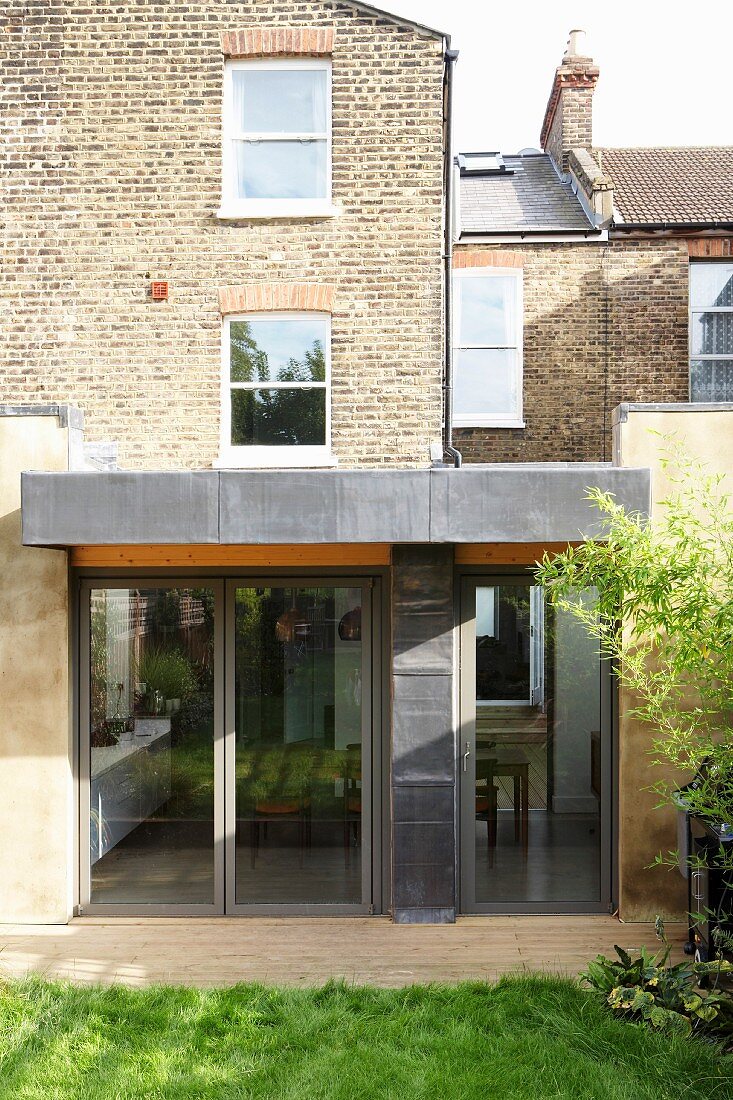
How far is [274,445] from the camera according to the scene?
30.4ft

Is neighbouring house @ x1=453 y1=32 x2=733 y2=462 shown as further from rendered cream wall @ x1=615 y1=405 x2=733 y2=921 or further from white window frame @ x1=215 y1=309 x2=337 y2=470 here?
rendered cream wall @ x1=615 y1=405 x2=733 y2=921

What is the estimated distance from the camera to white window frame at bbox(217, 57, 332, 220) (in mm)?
9047

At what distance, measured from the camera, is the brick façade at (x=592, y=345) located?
1223cm

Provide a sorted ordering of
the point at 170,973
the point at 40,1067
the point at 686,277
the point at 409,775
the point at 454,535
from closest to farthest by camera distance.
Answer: the point at 40,1067 < the point at 170,973 < the point at 454,535 < the point at 409,775 < the point at 686,277

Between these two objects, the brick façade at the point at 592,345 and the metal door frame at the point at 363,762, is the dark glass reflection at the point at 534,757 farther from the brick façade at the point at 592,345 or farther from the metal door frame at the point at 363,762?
the brick façade at the point at 592,345

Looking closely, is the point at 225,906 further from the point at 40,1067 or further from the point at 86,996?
the point at 40,1067

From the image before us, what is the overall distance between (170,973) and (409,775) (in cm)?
227

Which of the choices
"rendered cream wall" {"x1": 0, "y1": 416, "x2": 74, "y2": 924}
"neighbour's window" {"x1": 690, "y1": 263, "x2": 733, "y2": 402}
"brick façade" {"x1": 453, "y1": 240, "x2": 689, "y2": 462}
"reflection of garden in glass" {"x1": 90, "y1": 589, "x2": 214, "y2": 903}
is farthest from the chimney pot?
"reflection of garden in glass" {"x1": 90, "y1": 589, "x2": 214, "y2": 903}

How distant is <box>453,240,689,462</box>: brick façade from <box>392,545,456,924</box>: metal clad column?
499 centimetres

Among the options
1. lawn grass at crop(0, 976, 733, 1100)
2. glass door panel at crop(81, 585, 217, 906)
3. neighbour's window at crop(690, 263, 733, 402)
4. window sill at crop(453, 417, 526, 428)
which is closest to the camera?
lawn grass at crop(0, 976, 733, 1100)

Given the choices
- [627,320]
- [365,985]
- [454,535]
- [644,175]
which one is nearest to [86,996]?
[365,985]

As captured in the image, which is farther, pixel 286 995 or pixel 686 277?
pixel 686 277

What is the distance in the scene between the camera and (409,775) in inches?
293

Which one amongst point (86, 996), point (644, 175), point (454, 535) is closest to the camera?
point (86, 996)
